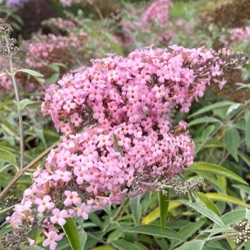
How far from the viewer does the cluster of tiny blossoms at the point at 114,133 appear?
0.98 meters

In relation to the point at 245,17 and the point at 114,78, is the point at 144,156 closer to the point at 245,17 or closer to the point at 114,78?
the point at 114,78

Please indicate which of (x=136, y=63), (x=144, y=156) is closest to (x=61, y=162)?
(x=144, y=156)

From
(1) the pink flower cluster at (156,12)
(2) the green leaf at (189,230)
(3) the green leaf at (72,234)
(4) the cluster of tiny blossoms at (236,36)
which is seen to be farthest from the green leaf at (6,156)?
(1) the pink flower cluster at (156,12)

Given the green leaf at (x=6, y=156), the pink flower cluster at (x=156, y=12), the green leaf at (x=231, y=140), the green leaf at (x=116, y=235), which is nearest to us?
the green leaf at (x=6, y=156)

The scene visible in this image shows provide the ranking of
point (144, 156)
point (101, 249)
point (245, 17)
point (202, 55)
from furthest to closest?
point (245, 17) < point (101, 249) < point (202, 55) < point (144, 156)

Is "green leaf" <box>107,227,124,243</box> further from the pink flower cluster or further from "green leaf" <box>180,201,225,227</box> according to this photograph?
the pink flower cluster

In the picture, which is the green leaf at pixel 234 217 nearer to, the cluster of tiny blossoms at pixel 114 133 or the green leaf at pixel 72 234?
the cluster of tiny blossoms at pixel 114 133

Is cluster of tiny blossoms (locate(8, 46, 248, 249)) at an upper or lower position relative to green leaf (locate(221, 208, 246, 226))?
upper

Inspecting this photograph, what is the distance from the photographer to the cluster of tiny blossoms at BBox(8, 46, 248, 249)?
0.98 metres

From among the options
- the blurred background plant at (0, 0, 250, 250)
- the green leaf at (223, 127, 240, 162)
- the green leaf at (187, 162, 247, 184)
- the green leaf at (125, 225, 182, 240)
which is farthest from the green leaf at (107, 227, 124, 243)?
the green leaf at (223, 127, 240, 162)

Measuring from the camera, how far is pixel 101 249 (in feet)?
4.73

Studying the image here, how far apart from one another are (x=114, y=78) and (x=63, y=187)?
10.8 inches

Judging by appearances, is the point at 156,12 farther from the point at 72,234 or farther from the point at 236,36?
the point at 72,234

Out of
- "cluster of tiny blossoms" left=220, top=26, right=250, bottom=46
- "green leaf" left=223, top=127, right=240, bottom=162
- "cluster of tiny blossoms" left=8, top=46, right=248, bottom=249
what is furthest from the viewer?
"cluster of tiny blossoms" left=220, top=26, right=250, bottom=46
